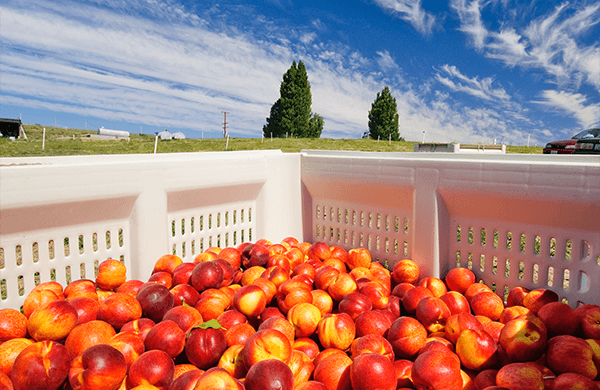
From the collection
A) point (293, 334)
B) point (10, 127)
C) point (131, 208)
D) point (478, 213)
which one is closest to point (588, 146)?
point (478, 213)

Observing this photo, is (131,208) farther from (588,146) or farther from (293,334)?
(588,146)

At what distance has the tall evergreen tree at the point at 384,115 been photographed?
41.1m

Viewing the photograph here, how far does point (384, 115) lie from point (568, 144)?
24.6 meters

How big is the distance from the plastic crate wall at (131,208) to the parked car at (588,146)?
15.9 metres

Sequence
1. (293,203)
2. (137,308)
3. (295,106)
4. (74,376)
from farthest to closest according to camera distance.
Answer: (295,106), (293,203), (137,308), (74,376)

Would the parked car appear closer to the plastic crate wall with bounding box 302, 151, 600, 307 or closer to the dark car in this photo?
the dark car

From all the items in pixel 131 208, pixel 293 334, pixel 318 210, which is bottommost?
pixel 293 334

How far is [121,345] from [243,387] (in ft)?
2.06

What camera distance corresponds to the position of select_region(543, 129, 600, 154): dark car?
55.5ft

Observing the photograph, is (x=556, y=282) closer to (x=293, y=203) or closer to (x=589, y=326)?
(x=589, y=326)

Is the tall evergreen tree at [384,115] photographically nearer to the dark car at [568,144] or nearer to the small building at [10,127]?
the dark car at [568,144]

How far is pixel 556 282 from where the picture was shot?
6.97 ft

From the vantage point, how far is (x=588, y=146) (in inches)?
601

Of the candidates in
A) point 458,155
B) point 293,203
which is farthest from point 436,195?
point 293,203
